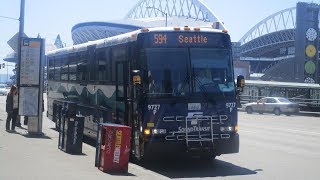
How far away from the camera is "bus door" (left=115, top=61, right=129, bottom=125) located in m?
12.1

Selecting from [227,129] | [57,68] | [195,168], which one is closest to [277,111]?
[57,68]

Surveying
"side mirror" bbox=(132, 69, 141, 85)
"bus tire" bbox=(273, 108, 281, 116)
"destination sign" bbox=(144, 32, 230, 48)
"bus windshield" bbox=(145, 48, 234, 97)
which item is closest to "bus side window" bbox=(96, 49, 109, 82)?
"destination sign" bbox=(144, 32, 230, 48)

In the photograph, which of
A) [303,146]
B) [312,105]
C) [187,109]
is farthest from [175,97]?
[312,105]

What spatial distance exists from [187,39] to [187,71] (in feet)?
2.68

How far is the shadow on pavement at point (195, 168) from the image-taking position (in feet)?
35.6

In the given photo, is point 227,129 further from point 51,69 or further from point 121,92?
point 51,69

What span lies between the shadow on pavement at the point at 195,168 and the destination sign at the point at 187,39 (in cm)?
288

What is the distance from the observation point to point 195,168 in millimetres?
11773

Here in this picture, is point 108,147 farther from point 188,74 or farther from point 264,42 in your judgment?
point 264,42

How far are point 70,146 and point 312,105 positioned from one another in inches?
1405

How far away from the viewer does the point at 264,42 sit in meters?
150

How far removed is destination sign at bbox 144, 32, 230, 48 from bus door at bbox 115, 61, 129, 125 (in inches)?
48.2

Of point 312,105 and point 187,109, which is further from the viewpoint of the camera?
point 312,105

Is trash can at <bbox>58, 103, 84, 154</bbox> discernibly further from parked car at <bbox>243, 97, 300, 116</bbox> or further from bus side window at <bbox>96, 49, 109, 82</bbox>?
parked car at <bbox>243, 97, 300, 116</bbox>
